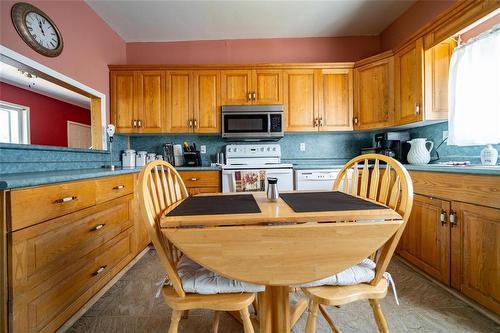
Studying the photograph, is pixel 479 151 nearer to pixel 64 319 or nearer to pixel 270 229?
pixel 270 229

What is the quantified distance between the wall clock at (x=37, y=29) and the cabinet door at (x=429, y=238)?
3.29m

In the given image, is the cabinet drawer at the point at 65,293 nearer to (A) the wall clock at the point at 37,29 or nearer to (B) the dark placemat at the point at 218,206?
(B) the dark placemat at the point at 218,206

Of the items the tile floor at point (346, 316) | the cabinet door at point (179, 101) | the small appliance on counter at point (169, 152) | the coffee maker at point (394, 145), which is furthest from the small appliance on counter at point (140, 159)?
the coffee maker at point (394, 145)

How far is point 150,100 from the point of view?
114 inches

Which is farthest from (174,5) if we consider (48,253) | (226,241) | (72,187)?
(226,241)

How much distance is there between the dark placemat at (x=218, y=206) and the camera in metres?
0.94

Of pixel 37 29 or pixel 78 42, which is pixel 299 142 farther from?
pixel 37 29

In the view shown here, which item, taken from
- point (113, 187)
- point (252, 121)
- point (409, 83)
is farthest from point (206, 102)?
point (409, 83)

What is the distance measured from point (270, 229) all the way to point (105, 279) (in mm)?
1594

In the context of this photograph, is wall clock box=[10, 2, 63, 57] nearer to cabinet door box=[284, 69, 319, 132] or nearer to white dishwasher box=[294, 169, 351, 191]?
cabinet door box=[284, 69, 319, 132]

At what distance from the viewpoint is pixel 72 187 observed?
A: 1.37 metres

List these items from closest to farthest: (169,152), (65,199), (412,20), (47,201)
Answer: (47,201) < (65,199) < (412,20) < (169,152)

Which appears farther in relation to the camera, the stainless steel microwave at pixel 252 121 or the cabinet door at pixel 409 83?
the stainless steel microwave at pixel 252 121

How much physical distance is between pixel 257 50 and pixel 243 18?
0.52m
